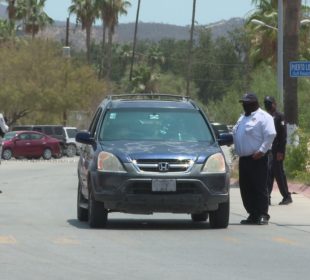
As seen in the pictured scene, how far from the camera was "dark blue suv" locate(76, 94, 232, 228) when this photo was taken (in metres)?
14.8

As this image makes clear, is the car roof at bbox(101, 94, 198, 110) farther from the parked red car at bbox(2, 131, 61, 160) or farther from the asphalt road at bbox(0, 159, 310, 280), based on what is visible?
the parked red car at bbox(2, 131, 61, 160)

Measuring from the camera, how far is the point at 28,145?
5428cm

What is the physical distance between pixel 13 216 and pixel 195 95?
98.9 metres

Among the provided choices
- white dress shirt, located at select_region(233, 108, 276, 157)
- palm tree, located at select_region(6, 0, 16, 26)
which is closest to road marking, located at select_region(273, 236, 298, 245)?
white dress shirt, located at select_region(233, 108, 276, 157)

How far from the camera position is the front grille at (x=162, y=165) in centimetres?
1486

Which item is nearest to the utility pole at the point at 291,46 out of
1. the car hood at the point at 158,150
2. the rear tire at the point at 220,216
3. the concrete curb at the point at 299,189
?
the concrete curb at the point at 299,189

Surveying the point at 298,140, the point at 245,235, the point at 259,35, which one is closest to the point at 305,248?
the point at 245,235

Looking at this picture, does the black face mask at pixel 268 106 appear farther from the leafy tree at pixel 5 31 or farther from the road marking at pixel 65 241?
the leafy tree at pixel 5 31

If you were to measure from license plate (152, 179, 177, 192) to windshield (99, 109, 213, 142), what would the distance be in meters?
1.14

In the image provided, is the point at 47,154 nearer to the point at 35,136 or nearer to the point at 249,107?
the point at 35,136

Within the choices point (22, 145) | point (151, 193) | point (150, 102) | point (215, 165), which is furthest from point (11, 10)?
point (151, 193)

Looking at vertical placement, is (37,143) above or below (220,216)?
below

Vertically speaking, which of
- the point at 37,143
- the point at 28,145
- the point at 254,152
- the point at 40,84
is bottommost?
the point at 28,145

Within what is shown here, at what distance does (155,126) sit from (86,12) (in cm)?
7096
